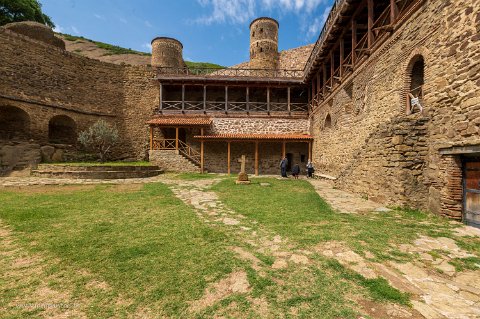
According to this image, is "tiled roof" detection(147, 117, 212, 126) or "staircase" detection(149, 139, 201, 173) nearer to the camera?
"staircase" detection(149, 139, 201, 173)

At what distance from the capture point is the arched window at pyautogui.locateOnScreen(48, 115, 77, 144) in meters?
18.2

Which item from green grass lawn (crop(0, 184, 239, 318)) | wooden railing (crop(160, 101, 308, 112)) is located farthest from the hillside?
green grass lawn (crop(0, 184, 239, 318))

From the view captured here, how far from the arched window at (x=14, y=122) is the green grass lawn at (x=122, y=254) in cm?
1324

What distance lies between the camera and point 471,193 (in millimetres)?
4887

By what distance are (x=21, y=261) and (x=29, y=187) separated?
8380 millimetres

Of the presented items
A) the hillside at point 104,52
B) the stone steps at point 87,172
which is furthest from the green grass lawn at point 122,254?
the hillside at point 104,52

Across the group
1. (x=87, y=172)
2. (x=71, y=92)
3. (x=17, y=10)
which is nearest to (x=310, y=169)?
(x=87, y=172)

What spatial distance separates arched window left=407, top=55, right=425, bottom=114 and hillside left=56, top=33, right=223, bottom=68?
36013 millimetres

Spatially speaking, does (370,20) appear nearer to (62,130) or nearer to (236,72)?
(236,72)

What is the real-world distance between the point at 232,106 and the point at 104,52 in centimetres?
2948

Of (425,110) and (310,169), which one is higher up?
(425,110)

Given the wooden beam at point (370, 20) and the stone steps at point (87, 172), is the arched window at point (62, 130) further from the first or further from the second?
the wooden beam at point (370, 20)

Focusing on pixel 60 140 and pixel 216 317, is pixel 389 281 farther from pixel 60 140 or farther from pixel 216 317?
pixel 60 140

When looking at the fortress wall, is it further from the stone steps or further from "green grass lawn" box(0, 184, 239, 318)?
the stone steps
